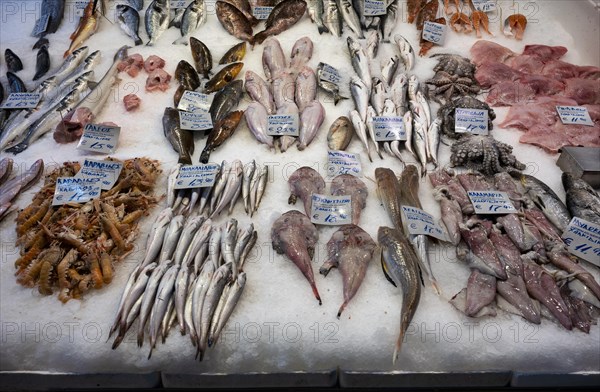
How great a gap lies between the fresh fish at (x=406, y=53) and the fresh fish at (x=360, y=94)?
1.76 feet

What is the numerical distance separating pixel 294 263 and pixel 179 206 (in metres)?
0.82

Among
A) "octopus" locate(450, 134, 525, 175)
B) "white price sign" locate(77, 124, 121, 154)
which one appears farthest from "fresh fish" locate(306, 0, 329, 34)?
"white price sign" locate(77, 124, 121, 154)

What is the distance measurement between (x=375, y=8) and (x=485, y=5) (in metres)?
1.15

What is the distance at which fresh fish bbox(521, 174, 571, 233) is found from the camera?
2.73m

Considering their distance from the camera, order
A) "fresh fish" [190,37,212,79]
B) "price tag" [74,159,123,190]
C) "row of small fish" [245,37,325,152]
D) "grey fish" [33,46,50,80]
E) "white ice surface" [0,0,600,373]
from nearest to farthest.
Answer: "white ice surface" [0,0,600,373] < "price tag" [74,159,123,190] < "row of small fish" [245,37,325,152] < "fresh fish" [190,37,212,79] < "grey fish" [33,46,50,80]

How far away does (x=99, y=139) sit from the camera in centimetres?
325

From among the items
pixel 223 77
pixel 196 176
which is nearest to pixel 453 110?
pixel 223 77

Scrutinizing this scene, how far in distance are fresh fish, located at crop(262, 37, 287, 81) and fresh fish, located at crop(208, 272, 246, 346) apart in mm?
2040

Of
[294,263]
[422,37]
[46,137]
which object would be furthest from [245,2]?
[294,263]

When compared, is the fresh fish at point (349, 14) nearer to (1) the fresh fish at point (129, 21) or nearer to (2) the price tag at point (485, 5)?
(2) the price tag at point (485, 5)

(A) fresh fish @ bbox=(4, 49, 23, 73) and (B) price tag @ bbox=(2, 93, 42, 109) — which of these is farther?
(A) fresh fish @ bbox=(4, 49, 23, 73)

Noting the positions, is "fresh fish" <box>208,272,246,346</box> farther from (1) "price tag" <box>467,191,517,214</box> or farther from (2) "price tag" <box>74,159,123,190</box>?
(1) "price tag" <box>467,191,517,214</box>

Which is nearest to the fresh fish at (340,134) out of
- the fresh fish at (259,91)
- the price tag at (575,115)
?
the fresh fish at (259,91)

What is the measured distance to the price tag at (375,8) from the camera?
4375mm
